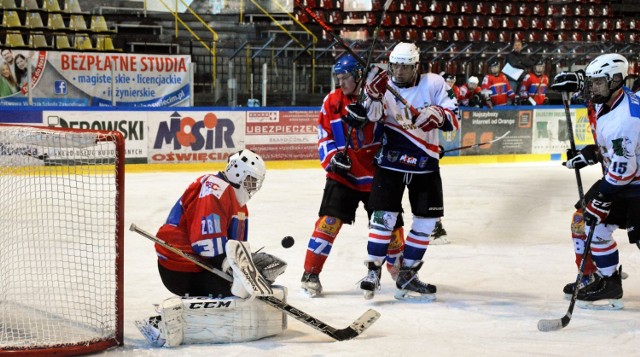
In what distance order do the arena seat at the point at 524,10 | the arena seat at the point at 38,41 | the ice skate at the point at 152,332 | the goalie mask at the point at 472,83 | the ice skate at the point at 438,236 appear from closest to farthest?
the ice skate at the point at 152,332 < the ice skate at the point at 438,236 < the arena seat at the point at 38,41 < the goalie mask at the point at 472,83 < the arena seat at the point at 524,10

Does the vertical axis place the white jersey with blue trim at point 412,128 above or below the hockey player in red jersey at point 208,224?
above

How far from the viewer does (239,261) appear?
394 cm

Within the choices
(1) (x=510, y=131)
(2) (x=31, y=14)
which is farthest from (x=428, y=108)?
(2) (x=31, y=14)

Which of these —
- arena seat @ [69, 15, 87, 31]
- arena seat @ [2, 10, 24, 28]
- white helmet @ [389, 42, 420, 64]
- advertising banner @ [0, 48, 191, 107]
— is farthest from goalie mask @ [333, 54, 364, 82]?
arena seat @ [69, 15, 87, 31]

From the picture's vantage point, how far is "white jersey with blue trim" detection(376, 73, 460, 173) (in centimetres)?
498

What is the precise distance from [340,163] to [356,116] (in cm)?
38

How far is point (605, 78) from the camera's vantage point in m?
4.69

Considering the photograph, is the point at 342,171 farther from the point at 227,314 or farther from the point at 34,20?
the point at 34,20

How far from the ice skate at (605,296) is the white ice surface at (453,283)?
0.23 ft

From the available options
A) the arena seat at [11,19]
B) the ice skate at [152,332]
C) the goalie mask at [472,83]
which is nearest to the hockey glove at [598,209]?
the ice skate at [152,332]

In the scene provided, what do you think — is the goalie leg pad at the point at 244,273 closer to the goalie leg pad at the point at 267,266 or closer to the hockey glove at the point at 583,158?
the goalie leg pad at the point at 267,266

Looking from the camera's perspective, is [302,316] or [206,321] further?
[302,316]

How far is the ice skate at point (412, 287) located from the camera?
5.11 meters

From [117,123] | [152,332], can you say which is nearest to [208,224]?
[152,332]
